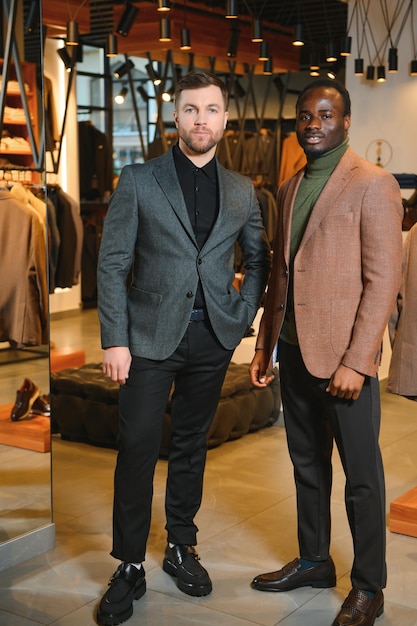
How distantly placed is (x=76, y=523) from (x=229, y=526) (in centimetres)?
70

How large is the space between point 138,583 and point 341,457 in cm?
88

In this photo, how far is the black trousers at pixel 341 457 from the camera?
295 centimetres

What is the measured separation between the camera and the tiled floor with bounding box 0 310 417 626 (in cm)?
315

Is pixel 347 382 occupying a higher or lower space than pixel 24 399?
higher

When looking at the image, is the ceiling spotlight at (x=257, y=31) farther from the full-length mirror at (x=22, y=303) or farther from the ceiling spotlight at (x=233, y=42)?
the full-length mirror at (x=22, y=303)

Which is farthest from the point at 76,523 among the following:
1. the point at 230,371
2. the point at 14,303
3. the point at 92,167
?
the point at 92,167

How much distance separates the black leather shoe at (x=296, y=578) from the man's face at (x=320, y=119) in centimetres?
154

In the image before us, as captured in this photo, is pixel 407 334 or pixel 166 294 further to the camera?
pixel 407 334

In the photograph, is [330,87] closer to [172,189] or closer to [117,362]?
[172,189]

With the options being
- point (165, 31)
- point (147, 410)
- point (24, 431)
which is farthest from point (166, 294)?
point (165, 31)

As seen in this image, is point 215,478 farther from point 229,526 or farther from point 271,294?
point 271,294

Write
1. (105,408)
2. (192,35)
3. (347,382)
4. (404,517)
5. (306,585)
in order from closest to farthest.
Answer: (347,382)
(306,585)
(404,517)
(105,408)
(192,35)

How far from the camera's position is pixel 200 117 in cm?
299

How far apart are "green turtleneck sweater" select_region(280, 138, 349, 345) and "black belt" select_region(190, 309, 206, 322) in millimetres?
293
